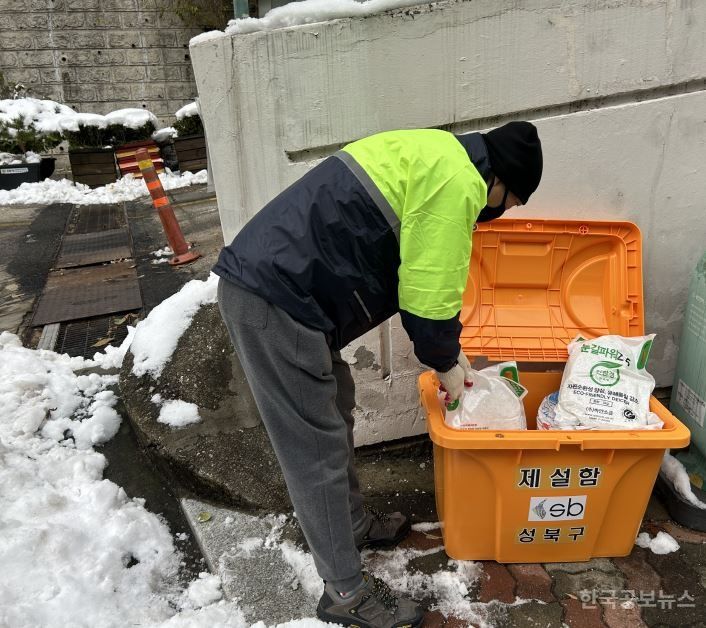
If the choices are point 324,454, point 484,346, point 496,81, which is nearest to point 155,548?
point 324,454

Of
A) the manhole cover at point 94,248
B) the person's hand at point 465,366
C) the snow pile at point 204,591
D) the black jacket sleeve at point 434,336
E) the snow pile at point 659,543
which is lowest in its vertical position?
the snow pile at point 659,543

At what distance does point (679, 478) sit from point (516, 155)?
5.18 feet

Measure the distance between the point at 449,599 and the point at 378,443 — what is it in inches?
31.5

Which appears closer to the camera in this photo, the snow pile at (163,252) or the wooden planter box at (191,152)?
the snow pile at (163,252)

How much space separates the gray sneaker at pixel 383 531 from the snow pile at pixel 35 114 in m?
10.5

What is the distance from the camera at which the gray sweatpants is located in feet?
4.56

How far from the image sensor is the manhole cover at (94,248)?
573cm

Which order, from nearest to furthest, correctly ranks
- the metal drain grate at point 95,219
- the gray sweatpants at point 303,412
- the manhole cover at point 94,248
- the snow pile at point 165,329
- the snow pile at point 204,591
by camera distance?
1. the gray sweatpants at point 303,412
2. the snow pile at point 204,591
3. the snow pile at point 165,329
4. the manhole cover at point 94,248
5. the metal drain grate at point 95,219

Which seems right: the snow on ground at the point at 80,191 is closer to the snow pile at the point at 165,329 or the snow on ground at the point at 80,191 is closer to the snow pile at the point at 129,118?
the snow pile at the point at 129,118

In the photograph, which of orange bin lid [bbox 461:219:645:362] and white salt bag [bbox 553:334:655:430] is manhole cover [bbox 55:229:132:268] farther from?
white salt bag [bbox 553:334:655:430]

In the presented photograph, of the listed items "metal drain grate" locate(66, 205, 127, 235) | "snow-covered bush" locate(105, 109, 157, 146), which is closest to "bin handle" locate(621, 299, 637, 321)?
"metal drain grate" locate(66, 205, 127, 235)

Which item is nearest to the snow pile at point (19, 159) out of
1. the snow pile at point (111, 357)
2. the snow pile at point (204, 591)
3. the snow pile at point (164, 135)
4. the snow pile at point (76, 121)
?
the snow pile at point (76, 121)

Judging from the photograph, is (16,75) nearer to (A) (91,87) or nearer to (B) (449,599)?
(A) (91,87)

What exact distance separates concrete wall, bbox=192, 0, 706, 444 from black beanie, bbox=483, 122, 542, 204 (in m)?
0.74
